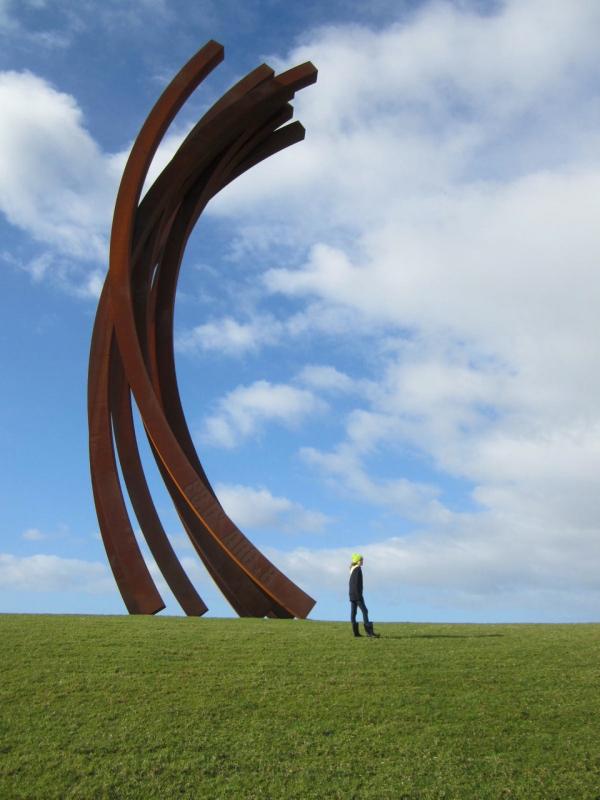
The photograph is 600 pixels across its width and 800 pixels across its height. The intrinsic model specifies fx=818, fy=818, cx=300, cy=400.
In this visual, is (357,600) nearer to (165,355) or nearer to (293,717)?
(293,717)

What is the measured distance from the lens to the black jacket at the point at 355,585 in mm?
11305

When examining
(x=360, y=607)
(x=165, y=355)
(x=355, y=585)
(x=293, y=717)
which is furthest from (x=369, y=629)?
(x=165, y=355)

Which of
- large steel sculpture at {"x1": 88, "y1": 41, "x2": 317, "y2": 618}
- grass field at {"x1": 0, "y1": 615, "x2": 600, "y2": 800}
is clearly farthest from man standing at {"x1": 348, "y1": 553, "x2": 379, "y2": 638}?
large steel sculpture at {"x1": 88, "y1": 41, "x2": 317, "y2": 618}

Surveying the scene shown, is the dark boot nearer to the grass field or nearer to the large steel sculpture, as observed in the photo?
the grass field

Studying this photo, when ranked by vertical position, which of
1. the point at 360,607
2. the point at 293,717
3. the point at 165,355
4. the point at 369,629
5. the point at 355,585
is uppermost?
the point at 165,355

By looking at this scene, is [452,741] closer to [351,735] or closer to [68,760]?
[351,735]

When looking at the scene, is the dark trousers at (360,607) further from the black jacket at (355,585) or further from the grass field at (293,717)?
the grass field at (293,717)

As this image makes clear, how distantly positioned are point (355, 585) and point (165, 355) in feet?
22.6

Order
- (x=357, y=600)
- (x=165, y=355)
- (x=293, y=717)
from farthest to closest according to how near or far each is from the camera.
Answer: (x=165, y=355)
(x=357, y=600)
(x=293, y=717)

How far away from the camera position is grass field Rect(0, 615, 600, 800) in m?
6.85

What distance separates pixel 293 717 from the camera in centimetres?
793

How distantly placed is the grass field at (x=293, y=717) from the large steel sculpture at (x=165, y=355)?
305 centimetres

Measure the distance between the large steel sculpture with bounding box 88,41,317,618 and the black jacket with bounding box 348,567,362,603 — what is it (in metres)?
2.37

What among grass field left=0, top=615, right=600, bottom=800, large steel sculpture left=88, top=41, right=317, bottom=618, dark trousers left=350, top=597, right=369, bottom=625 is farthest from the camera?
large steel sculpture left=88, top=41, right=317, bottom=618
